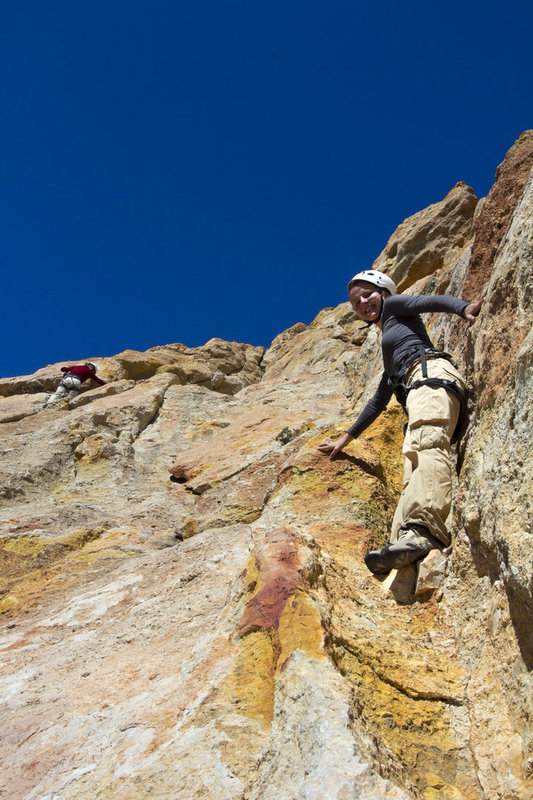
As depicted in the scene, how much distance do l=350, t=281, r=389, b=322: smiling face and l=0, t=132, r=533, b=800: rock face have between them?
987mm

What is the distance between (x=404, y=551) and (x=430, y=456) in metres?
0.86

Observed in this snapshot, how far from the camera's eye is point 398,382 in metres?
6.11

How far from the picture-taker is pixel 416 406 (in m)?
5.32

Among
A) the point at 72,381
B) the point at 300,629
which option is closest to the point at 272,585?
the point at 300,629

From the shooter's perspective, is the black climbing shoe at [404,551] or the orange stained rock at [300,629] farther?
the black climbing shoe at [404,551]

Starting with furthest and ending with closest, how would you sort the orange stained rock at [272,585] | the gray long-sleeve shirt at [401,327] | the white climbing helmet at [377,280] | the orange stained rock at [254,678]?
the white climbing helmet at [377,280], the gray long-sleeve shirt at [401,327], the orange stained rock at [272,585], the orange stained rock at [254,678]

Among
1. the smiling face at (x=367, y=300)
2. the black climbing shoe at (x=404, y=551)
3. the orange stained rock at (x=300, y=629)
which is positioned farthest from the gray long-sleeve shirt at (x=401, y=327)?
the orange stained rock at (x=300, y=629)

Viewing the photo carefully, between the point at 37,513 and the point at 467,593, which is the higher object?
the point at 37,513

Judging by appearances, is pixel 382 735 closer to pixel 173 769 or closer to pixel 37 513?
pixel 173 769

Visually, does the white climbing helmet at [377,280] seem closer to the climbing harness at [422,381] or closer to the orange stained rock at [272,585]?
the climbing harness at [422,381]

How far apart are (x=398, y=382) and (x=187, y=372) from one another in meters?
17.4

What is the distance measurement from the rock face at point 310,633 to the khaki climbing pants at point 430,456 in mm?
177

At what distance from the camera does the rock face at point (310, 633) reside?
2.75 m

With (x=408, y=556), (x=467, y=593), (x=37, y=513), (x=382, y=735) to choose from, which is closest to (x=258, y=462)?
(x=37, y=513)
